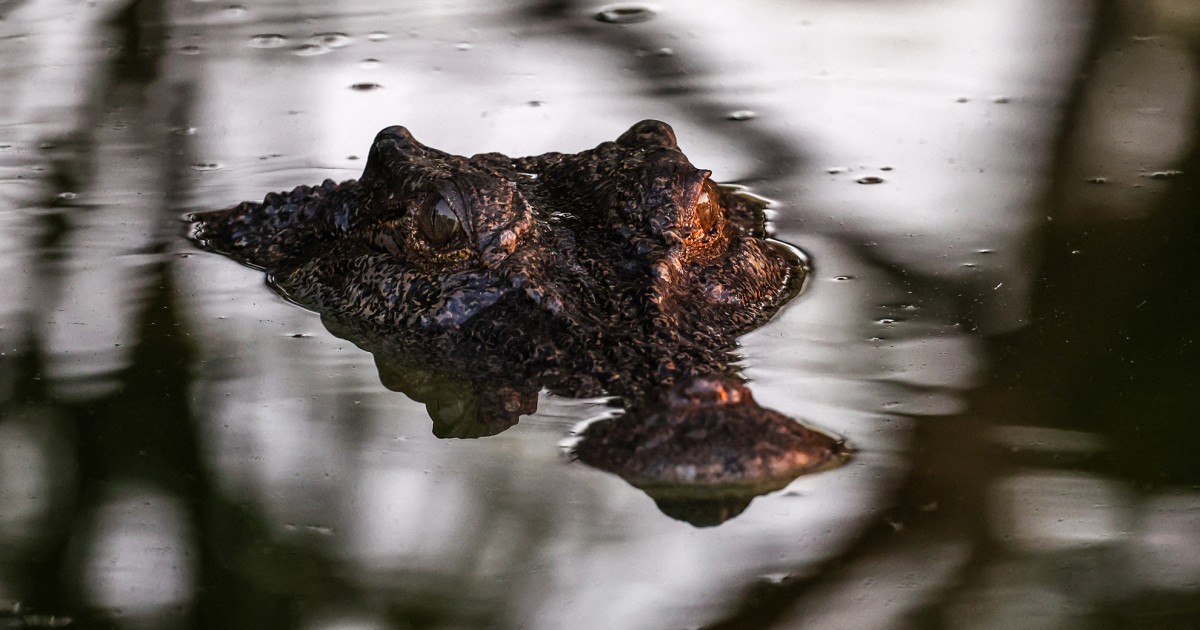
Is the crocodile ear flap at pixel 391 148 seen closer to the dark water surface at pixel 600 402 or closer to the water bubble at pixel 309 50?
the dark water surface at pixel 600 402

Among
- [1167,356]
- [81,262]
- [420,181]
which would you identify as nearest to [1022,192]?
[1167,356]

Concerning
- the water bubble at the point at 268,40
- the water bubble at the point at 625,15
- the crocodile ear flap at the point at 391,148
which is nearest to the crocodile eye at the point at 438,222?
the crocodile ear flap at the point at 391,148

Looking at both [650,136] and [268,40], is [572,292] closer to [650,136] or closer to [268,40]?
[650,136]

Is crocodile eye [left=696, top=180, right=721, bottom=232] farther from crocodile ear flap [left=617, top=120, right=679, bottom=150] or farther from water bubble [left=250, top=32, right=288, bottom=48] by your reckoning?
water bubble [left=250, top=32, right=288, bottom=48]

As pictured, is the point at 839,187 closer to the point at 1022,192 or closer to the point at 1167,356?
the point at 1022,192

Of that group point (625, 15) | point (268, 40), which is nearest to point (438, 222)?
point (268, 40)
